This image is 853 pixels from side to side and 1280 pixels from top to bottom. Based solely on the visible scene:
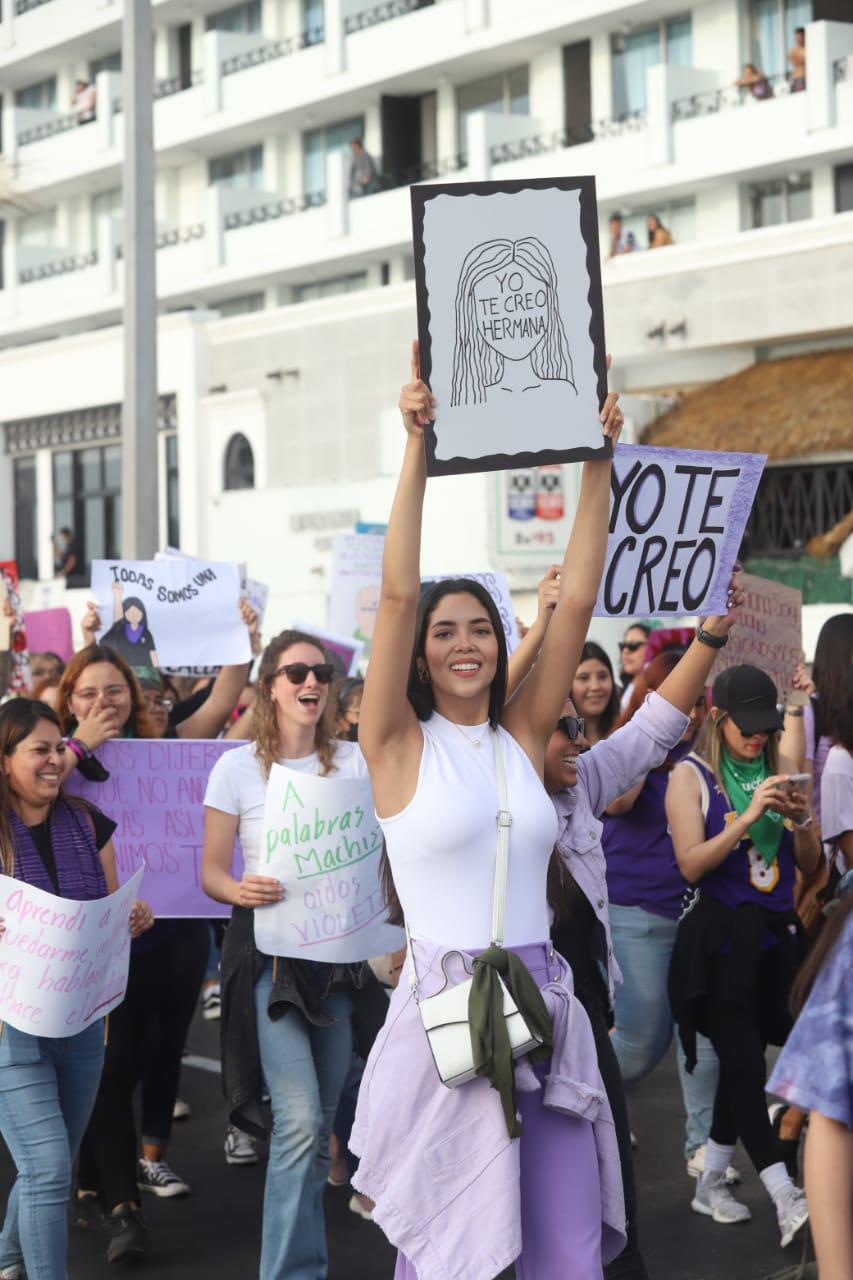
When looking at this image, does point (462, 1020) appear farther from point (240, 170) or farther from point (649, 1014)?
point (240, 170)

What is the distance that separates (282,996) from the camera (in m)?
5.25

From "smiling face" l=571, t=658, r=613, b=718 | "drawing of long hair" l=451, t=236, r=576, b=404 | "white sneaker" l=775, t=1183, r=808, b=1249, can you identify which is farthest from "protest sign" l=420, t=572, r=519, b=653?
"drawing of long hair" l=451, t=236, r=576, b=404

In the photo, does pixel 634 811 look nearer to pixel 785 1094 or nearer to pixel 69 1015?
pixel 69 1015

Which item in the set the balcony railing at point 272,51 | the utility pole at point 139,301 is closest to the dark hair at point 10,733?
the utility pole at point 139,301

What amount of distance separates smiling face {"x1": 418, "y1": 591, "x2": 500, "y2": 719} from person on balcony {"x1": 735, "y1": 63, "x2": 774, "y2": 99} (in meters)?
26.6

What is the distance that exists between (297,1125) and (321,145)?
35.4 meters

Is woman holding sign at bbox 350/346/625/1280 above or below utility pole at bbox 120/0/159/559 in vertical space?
below

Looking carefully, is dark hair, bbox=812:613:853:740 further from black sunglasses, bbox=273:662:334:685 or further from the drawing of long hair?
the drawing of long hair

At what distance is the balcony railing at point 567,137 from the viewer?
102 feet

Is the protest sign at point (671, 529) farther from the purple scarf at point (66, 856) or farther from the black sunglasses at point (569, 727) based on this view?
the purple scarf at point (66, 856)

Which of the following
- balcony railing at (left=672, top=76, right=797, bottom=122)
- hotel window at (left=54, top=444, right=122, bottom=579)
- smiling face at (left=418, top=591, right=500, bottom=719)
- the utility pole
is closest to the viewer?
smiling face at (left=418, top=591, right=500, bottom=719)

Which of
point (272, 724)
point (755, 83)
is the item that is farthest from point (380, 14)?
point (272, 724)

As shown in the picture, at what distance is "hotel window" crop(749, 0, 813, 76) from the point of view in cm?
2919

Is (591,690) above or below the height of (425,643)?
below
